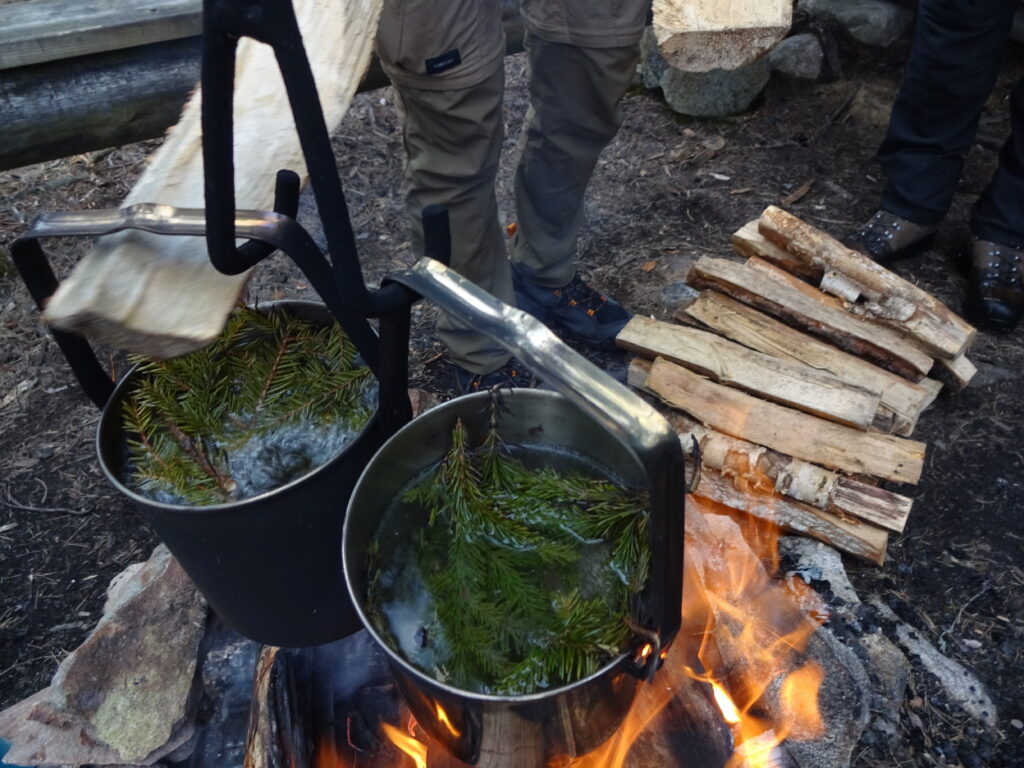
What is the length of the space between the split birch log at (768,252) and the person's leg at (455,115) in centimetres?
101

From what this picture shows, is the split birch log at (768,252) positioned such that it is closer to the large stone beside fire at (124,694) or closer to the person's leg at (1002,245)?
the person's leg at (1002,245)

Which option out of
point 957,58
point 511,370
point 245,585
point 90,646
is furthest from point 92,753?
point 957,58

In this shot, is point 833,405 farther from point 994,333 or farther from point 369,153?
point 369,153

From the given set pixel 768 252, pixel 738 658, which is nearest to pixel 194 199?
pixel 738 658

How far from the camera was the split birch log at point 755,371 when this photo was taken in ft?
8.16

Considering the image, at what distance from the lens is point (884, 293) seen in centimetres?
284

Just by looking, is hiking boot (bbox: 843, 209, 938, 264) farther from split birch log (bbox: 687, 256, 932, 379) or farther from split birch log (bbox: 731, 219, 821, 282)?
split birch log (bbox: 687, 256, 932, 379)

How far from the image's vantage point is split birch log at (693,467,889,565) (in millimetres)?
2381

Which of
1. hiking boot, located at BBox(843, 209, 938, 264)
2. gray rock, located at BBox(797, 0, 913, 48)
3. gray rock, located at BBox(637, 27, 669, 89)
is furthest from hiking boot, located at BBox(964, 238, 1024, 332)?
gray rock, located at BBox(637, 27, 669, 89)

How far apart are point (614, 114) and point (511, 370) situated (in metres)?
1.08

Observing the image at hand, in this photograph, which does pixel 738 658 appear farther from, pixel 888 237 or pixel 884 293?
pixel 888 237

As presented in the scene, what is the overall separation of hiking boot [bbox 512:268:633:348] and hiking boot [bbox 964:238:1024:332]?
1518 mm

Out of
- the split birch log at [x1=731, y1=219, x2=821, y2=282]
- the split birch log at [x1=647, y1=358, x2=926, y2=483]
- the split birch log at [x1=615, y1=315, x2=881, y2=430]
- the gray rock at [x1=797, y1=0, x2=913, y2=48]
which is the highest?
the gray rock at [x1=797, y1=0, x2=913, y2=48]

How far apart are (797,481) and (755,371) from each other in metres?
0.42
